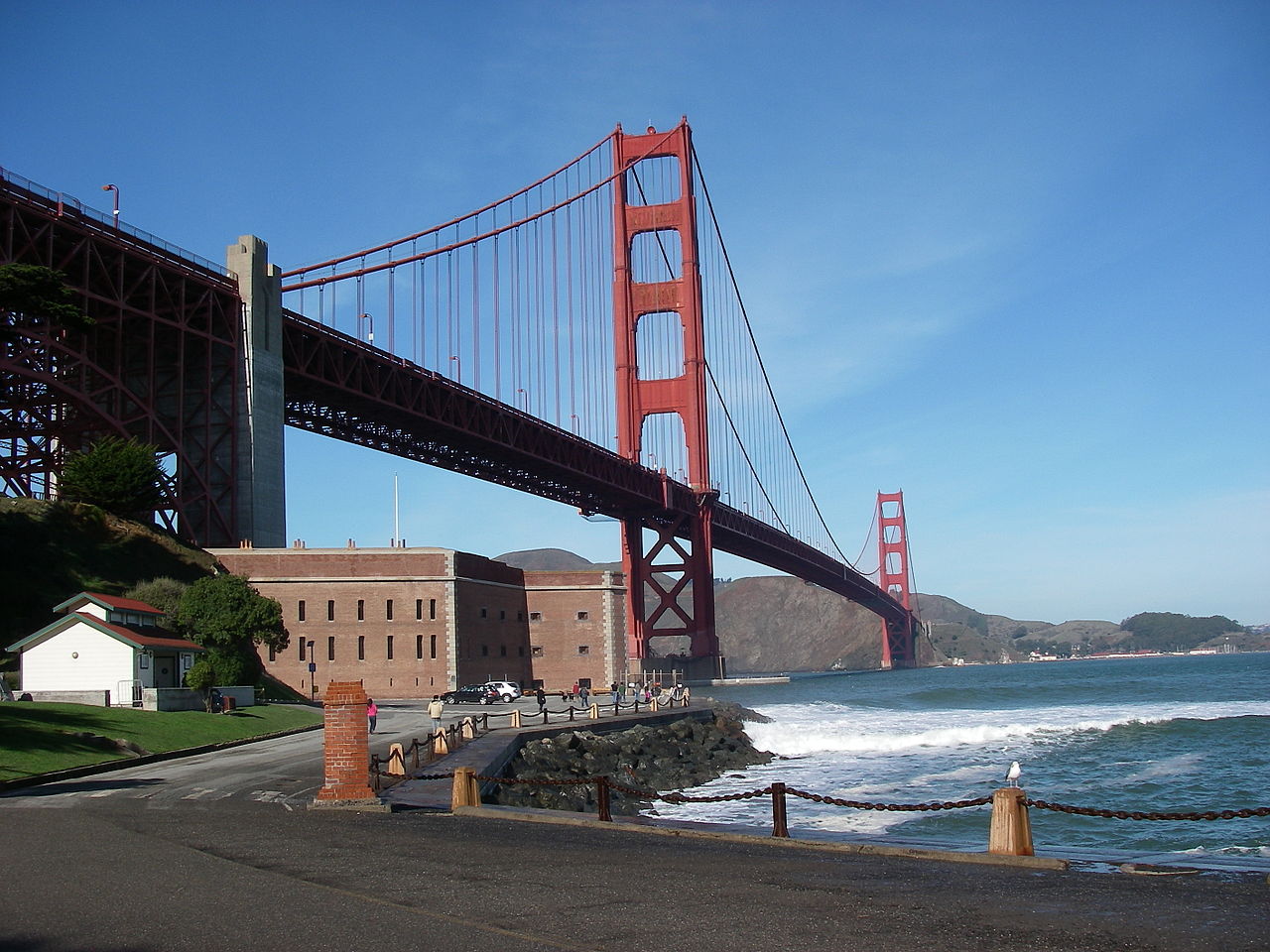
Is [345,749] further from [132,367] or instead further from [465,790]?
[132,367]

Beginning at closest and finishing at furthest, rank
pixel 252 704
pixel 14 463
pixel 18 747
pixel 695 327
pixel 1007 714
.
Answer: pixel 18 747
pixel 252 704
pixel 14 463
pixel 1007 714
pixel 695 327

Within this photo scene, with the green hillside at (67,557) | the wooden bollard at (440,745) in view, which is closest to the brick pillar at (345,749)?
the wooden bollard at (440,745)


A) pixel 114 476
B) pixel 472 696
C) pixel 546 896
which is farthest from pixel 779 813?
pixel 472 696

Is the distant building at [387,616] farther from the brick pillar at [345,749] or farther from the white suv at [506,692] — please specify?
the brick pillar at [345,749]

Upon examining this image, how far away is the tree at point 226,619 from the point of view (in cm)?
4569

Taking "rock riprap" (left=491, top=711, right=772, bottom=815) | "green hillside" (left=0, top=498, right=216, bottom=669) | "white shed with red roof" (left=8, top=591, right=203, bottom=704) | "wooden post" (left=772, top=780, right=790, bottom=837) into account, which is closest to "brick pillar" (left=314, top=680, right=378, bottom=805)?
"rock riprap" (left=491, top=711, right=772, bottom=815)

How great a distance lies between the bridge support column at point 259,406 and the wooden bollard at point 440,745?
30785mm

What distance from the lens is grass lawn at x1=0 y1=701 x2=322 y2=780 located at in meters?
25.5

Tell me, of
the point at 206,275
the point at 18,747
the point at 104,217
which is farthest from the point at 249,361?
the point at 18,747

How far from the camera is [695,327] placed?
9425 centimetres

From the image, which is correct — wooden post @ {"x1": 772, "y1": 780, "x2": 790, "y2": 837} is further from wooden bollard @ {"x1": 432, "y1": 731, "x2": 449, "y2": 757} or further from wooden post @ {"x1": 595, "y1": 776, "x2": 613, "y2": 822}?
wooden bollard @ {"x1": 432, "y1": 731, "x2": 449, "y2": 757}

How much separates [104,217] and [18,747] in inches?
1287

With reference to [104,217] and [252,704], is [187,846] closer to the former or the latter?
[252,704]

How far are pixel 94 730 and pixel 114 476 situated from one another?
77.9 feet
